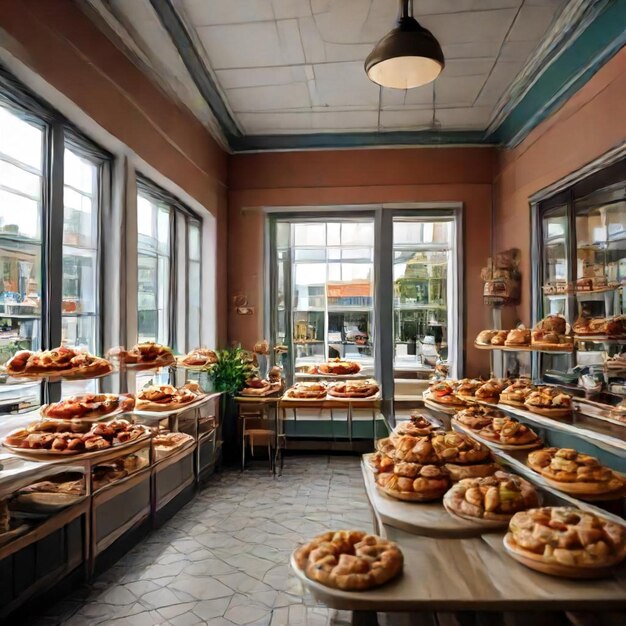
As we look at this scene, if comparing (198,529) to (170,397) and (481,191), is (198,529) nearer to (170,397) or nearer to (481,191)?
(170,397)

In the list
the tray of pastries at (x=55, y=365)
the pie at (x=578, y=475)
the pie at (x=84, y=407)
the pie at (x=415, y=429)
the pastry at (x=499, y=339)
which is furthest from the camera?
the pastry at (x=499, y=339)

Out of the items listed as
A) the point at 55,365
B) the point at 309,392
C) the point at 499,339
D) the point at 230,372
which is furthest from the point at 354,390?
the point at 55,365

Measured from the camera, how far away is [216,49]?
4051 mm

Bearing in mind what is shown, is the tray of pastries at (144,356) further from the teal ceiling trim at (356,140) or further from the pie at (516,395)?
the teal ceiling trim at (356,140)

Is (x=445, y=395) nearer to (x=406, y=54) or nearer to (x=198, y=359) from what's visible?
(x=198, y=359)

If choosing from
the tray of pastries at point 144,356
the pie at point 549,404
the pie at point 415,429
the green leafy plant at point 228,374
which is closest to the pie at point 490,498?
the pie at point 415,429

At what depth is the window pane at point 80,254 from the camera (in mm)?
3457

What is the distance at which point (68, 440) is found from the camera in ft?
8.80

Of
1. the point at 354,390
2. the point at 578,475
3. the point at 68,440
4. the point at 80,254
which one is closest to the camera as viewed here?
the point at 578,475

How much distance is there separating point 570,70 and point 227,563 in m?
4.24

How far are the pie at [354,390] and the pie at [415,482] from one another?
9.48 feet

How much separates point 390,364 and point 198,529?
10.00 ft

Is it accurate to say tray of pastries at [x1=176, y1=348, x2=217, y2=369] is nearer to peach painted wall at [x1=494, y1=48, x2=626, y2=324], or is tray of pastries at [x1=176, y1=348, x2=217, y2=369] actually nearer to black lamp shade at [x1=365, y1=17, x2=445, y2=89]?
black lamp shade at [x1=365, y1=17, x2=445, y2=89]

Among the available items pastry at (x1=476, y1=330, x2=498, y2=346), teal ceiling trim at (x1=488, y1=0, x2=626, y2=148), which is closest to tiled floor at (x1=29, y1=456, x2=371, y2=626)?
pastry at (x1=476, y1=330, x2=498, y2=346)
